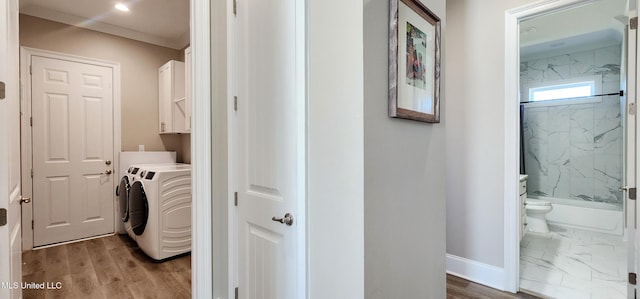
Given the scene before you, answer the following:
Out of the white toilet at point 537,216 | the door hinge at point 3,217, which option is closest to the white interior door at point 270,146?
the door hinge at point 3,217

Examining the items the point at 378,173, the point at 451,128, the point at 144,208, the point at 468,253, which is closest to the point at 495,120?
the point at 451,128

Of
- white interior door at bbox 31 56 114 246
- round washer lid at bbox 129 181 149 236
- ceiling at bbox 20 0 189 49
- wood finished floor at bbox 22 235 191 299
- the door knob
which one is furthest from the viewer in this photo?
white interior door at bbox 31 56 114 246

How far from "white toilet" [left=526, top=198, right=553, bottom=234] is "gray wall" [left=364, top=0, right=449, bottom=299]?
3019mm

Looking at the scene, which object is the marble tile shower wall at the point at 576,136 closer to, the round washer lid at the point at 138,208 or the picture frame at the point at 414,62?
the picture frame at the point at 414,62

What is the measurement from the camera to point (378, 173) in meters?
1.08

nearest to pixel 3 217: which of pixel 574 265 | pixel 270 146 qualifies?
pixel 270 146

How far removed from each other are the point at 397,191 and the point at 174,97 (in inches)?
136

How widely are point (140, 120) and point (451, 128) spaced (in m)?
3.94

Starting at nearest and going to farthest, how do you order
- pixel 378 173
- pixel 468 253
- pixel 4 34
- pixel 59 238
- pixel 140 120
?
1. pixel 378 173
2. pixel 4 34
3. pixel 468 253
4. pixel 59 238
5. pixel 140 120

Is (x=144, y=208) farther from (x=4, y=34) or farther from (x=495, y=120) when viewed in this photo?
(x=495, y=120)

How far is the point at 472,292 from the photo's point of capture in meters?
2.24

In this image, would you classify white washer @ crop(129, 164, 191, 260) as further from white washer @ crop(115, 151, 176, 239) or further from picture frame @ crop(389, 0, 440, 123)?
picture frame @ crop(389, 0, 440, 123)

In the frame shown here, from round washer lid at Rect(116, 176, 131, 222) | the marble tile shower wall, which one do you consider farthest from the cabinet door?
the marble tile shower wall

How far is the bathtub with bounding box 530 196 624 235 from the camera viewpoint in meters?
3.74
